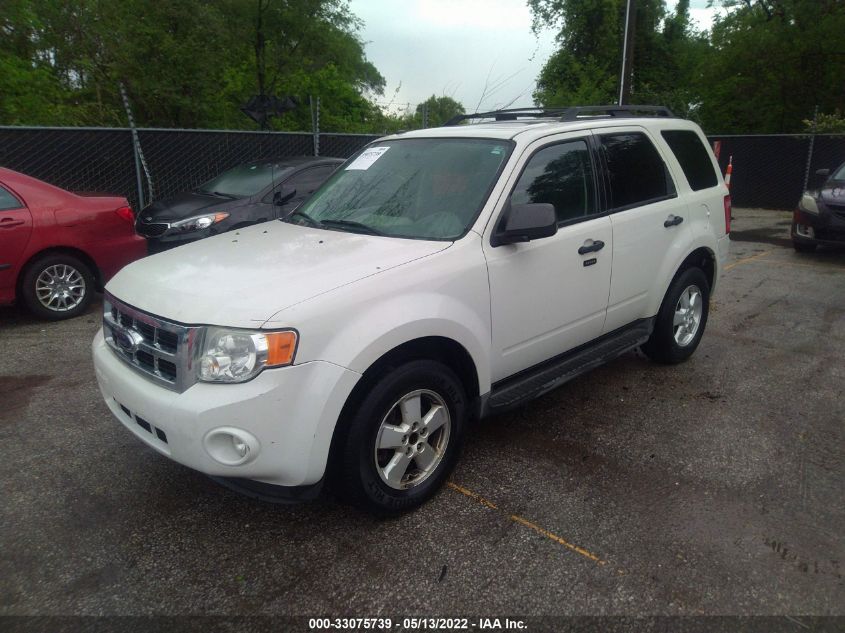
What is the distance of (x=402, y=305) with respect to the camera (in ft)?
9.11

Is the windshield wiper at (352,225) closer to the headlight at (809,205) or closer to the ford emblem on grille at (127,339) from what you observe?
the ford emblem on grille at (127,339)

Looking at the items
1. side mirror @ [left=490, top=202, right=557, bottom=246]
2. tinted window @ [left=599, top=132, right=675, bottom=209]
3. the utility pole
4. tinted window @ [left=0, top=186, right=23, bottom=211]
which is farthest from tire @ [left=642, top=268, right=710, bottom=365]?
the utility pole

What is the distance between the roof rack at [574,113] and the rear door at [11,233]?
4174 millimetres

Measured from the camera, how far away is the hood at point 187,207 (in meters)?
7.35

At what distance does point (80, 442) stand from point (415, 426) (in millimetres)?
2207

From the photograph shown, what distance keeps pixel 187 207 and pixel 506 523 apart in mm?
6024

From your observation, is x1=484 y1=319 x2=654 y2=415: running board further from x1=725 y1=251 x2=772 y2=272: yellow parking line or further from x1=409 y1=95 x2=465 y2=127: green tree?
x1=725 y1=251 x2=772 y2=272: yellow parking line

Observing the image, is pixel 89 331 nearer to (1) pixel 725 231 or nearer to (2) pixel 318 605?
(2) pixel 318 605

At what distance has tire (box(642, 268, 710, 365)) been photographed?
15.1 ft

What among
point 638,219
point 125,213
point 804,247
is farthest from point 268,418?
point 804,247

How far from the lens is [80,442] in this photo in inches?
149

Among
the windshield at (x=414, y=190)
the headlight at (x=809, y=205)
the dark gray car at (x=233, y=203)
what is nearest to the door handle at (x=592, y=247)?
the windshield at (x=414, y=190)

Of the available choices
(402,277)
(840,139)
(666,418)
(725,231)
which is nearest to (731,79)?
(840,139)

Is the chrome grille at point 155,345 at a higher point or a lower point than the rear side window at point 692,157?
lower
